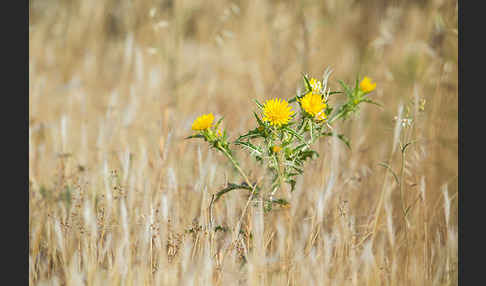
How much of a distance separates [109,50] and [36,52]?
54 centimetres

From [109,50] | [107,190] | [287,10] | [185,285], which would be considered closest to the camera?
[185,285]

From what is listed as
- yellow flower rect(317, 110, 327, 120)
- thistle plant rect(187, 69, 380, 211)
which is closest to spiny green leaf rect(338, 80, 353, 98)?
thistle plant rect(187, 69, 380, 211)

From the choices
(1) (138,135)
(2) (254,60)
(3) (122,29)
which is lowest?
(1) (138,135)

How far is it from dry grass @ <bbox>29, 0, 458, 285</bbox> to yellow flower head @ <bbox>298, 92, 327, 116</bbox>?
19 cm

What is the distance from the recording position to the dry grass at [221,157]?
129 centimetres

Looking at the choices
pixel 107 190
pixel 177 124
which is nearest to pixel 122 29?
pixel 177 124

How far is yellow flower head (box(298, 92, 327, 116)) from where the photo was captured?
1.21m

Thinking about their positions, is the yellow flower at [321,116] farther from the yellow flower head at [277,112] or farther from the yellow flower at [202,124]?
the yellow flower at [202,124]

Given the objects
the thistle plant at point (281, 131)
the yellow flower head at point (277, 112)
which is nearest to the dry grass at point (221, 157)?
the thistle plant at point (281, 131)

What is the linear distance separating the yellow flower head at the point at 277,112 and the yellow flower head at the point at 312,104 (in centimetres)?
4

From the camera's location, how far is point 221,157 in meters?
2.05

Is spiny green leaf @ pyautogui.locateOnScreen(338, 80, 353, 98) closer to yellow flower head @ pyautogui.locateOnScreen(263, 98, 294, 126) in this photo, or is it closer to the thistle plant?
A: the thistle plant

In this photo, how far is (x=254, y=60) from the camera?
116 inches

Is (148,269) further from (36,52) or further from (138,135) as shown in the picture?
(36,52)
